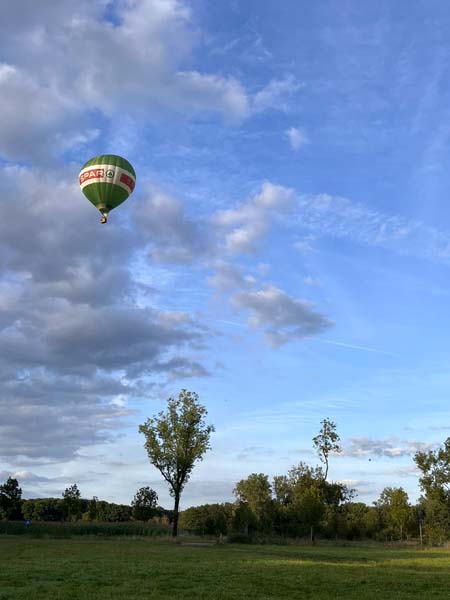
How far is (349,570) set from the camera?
95.3ft

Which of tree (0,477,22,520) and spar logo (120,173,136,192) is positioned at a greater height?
spar logo (120,173,136,192)

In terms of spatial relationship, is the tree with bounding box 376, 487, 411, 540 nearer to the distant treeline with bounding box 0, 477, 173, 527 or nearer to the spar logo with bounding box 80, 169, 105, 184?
the distant treeline with bounding box 0, 477, 173, 527

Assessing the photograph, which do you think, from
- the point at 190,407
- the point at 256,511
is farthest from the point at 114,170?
the point at 256,511

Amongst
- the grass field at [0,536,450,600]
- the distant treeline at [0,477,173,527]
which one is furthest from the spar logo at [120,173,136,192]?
the distant treeline at [0,477,173,527]

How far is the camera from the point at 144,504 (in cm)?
9400

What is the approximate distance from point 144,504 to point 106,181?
66.8 meters

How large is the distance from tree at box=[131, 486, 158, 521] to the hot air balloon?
209ft

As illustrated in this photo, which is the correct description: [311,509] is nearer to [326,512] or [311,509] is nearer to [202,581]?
[326,512]

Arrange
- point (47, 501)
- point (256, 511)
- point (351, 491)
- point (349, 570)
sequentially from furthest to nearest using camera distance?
1. point (47, 501)
2. point (256, 511)
3. point (351, 491)
4. point (349, 570)

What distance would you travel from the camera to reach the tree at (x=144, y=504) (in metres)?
92.8

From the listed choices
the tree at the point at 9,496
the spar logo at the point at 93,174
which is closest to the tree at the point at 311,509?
the spar logo at the point at 93,174

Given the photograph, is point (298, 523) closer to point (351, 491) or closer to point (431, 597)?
point (351, 491)

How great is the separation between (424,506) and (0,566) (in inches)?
2738

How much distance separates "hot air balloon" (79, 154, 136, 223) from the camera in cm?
4047
